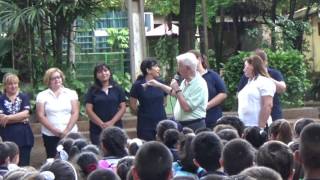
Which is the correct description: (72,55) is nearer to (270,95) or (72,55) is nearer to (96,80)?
(96,80)

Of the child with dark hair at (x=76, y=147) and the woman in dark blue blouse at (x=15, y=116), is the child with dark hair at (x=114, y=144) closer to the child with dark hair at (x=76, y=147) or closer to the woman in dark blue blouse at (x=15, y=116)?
the child with dark hair at (x=76, y=147)

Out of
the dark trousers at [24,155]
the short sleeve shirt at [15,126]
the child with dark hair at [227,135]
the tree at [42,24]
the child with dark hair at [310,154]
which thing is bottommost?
the dark trousers at [24,155]

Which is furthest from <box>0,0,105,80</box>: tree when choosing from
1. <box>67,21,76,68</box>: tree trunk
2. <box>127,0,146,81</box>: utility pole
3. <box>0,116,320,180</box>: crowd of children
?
<box>0,116,320,180</box>: crowd of children

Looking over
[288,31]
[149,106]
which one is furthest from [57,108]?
[288,31]

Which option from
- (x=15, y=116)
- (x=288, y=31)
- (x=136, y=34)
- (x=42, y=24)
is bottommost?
(x=15, y=116)

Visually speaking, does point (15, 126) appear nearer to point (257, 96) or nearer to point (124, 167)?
point (257, 96)

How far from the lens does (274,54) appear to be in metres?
13.4

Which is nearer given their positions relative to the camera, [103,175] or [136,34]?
[103,175]

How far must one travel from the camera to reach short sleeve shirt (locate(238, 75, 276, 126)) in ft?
27.0

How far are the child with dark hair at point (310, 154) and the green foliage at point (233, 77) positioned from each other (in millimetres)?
8881

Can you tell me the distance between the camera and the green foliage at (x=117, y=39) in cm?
1430

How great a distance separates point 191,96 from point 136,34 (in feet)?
20.3

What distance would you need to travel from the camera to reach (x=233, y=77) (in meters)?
13.3

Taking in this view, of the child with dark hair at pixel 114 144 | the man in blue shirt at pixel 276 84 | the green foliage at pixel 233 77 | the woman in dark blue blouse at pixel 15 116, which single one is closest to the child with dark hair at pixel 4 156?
the child with dark hair at pixel 114 144
